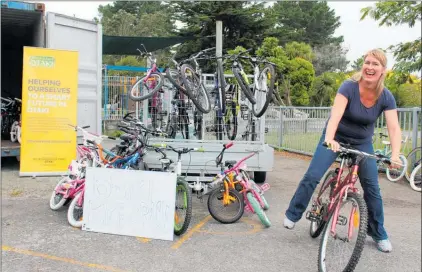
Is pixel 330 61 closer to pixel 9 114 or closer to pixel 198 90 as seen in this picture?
pixel 9 114

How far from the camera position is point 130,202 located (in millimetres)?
4289

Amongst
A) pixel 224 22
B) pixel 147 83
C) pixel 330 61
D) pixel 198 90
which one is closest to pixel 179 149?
pixel 198 90

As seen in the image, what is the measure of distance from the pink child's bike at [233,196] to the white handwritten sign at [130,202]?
2.39 ft

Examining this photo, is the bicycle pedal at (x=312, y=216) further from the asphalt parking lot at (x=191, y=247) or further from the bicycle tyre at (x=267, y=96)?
the bicycle tyre at (x=267, y=96)

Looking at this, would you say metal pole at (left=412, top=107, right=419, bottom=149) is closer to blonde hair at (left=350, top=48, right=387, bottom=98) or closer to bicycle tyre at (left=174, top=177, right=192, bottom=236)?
blonde hair at (left=350, top=48, right=387, bottom=98)

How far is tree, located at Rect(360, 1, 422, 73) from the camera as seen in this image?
8.57 metres

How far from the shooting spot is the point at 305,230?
460 cm

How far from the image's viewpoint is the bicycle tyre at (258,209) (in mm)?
4625

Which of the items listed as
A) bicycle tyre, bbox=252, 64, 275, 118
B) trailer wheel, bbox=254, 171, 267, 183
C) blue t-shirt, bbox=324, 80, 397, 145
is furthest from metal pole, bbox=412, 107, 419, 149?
blue t-shirt, bbox=324, 80, 397, 145

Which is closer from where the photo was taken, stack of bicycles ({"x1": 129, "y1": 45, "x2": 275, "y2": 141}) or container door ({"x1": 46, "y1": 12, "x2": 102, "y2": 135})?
stack of bicycles ({"x1": 129, "y1": 45, "x2": 275, "y2": 141})

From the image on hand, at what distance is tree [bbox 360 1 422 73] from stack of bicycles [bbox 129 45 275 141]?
11.6 ft

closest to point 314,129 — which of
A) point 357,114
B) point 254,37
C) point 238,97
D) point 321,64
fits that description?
point 238,97

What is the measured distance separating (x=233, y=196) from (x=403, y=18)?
21.0 ft

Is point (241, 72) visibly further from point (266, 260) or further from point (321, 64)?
point (321, 64)
